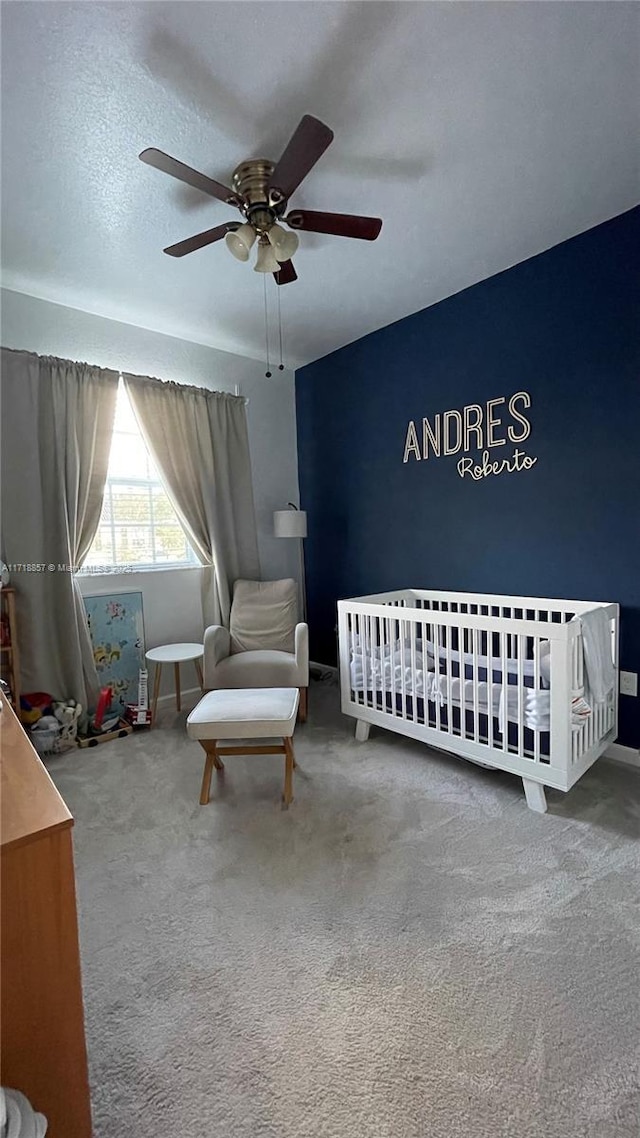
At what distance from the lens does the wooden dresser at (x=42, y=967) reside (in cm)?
72

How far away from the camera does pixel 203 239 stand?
6.18 ft

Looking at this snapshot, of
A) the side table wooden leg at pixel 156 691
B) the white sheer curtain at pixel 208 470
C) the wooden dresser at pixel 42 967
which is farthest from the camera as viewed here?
the white sheer curtain at pixel 208 470

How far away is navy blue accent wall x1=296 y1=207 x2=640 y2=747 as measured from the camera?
91.9 inches

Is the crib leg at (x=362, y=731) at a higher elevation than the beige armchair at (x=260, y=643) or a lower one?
lower

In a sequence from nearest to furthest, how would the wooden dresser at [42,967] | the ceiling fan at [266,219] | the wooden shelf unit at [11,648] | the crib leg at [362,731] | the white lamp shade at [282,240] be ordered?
the wooden dresser at [42,967] → the ceiling fan at [266,219] → the white lamp shade at [282,240] → the wooden shelf unit at [11,648] → the crib leg at [362,731]

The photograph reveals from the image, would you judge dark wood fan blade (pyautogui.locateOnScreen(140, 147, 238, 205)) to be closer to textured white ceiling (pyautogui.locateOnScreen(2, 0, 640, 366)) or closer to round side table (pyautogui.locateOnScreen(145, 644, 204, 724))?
textured white ceiling (pyautogui.locateOnScreen(2, 0, 640, 366))

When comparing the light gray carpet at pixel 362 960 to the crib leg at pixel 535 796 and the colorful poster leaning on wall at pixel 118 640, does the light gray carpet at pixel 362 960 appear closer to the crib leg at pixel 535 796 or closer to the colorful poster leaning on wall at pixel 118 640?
the crib leg at pixel 535 796

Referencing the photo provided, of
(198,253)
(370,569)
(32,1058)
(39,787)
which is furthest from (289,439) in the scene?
(32,1058)

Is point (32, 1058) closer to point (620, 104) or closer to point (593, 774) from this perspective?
point (593, 774)

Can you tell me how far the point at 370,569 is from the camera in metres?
3.68

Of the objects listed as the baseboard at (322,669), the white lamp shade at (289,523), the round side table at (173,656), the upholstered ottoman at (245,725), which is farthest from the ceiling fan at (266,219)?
the baseboard at (322,669)

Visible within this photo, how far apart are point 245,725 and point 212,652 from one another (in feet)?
3.20

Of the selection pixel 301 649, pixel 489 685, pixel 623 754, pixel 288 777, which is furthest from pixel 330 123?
pixel 623 754

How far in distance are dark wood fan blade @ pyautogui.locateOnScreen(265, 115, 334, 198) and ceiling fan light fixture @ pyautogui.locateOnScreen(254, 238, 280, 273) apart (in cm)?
19
